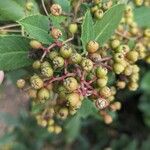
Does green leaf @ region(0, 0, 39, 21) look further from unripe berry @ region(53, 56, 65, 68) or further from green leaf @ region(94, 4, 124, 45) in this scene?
unripe berry @ region(53, 56, 65, 68)

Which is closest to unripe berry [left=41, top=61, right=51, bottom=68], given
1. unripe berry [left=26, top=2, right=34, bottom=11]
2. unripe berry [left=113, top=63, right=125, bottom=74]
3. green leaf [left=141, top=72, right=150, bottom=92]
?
unripe berry [left=113, top=63, right=125, bottom=74]

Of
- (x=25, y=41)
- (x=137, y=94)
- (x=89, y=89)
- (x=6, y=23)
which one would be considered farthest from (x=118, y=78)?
(x=137, y=94)

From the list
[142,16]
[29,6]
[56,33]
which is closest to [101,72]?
[56,33]

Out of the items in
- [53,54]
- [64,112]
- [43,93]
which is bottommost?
[64,112]

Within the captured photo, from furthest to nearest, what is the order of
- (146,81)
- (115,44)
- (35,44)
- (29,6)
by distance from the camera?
(146,81)
(29,6)
(115,44)
(35,44)

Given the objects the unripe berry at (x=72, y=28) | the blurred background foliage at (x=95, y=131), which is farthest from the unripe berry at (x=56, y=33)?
the blurred background foliage at (x=95, y=131)

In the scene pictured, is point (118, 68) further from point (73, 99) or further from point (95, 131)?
point (95, 131)

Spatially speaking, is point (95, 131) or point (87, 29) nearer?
point (87, 29)

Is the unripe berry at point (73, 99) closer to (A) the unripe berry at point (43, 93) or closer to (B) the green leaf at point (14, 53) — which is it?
(A) the unripe berry at point (43, 93)
